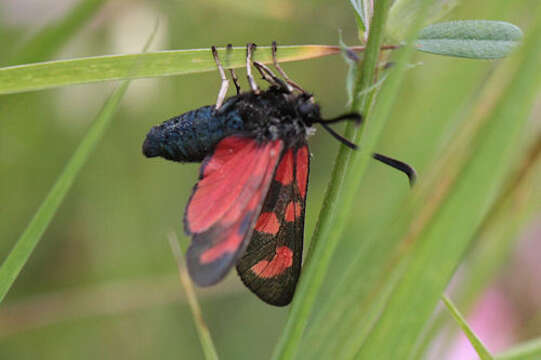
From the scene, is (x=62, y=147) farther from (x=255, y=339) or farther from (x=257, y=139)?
(x=257, y=139)

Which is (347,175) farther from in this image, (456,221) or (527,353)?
(527,353)

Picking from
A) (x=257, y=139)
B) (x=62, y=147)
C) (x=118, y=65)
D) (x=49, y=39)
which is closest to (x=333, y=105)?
(x=62, y=147)

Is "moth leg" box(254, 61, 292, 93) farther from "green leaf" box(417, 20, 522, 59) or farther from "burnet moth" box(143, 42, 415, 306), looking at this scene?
"green leaf" box(417, 20, 522, 59)

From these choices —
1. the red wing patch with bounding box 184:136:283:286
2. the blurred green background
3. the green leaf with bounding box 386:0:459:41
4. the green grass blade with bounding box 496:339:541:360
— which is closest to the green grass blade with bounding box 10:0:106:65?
the blurred green background

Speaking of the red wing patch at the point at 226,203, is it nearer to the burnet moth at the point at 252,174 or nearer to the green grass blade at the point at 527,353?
the burnet moth at the point at 252,174

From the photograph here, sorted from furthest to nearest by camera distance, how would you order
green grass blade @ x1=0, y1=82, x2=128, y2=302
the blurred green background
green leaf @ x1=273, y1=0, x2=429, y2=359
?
the blurred green background → green grass blade @ x1=0, y1=82, x2=128, y2=302 → green leaf @ x1=273, y1=0, x2=429, y2=359

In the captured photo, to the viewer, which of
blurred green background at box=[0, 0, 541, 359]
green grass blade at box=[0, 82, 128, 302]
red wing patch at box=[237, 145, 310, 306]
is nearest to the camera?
green grass blade at box=[0, 82, 128, 302]

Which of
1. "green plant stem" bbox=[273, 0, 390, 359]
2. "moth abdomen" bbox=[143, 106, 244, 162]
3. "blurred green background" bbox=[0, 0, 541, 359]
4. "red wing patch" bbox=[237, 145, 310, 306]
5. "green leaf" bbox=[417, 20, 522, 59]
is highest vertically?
"green leaf" bbox=[417, 20, 522, 59]
